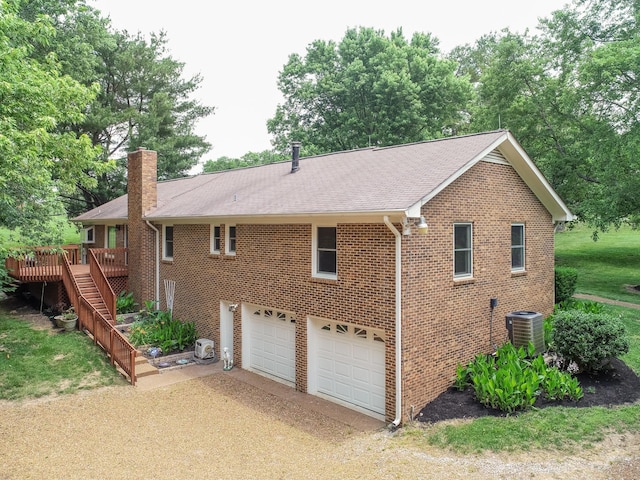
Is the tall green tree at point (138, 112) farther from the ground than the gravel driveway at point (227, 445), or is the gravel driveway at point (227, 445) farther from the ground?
the tall green tree at point (138, 112)

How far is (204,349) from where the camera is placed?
13617 millimetres

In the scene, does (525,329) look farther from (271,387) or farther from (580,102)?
(580,102)

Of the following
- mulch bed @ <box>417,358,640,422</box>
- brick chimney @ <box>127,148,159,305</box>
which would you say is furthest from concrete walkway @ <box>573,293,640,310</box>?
brick chimney @ <box>127,148,159,305</box>

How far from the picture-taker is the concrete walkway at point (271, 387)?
9.49m

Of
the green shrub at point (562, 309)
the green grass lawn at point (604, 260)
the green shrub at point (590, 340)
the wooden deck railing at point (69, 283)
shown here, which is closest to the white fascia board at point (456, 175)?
the green shrub at point (590, 340)

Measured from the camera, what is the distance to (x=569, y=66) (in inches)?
915

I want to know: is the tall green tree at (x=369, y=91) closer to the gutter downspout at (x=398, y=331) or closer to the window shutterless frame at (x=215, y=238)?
the window shutterless frame at (x=215, y=238)

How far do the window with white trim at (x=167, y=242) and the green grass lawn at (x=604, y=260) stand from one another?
1876 centimetres

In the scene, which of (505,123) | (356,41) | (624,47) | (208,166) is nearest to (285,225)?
(624,47)

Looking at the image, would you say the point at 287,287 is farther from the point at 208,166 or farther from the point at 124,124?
the point at 208,166

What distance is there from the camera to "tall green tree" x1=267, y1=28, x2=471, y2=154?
31750 mm

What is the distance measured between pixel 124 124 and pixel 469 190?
29682mm

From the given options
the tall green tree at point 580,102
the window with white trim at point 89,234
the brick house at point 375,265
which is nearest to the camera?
the brick house at point 375,265

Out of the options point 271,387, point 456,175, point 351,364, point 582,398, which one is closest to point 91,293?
point 271,387
